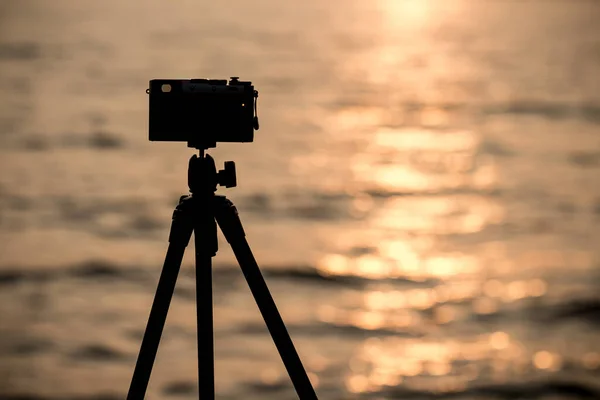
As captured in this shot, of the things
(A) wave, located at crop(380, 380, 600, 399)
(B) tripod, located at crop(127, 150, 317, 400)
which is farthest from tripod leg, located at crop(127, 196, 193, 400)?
(A) wave, located at crop(380, 380, 600, 399)

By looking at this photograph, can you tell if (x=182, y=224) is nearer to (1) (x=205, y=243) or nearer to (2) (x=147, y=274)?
(1) (x=205, y=243)

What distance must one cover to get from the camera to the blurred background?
10.7 ft

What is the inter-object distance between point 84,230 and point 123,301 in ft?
8.59

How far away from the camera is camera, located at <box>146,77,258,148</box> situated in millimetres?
5098

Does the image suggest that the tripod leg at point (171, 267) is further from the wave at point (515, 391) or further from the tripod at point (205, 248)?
the wave at point (515, 391)

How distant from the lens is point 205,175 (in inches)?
203

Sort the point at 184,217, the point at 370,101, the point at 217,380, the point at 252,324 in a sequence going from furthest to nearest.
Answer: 1. the point at 370,101
2. the point at 252,324
3. the point at 217,380
4. the point at 184,217

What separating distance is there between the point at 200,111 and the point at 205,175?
0.24 m

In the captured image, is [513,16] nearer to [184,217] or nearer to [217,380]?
[217,380]

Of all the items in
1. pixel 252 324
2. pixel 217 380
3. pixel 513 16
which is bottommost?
A: pixel 217 380

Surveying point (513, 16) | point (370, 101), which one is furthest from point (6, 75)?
point (513, 16)

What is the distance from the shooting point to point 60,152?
16688mm

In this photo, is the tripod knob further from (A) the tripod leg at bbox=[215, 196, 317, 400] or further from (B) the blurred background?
(B) the blurred background

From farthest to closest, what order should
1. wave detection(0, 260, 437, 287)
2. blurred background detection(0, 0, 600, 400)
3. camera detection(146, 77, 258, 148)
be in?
wave detection(0, 260, 437, 287) < blurred background detection(0, 0, 600, 400) < camera detection(146, 77, 258, 148)
